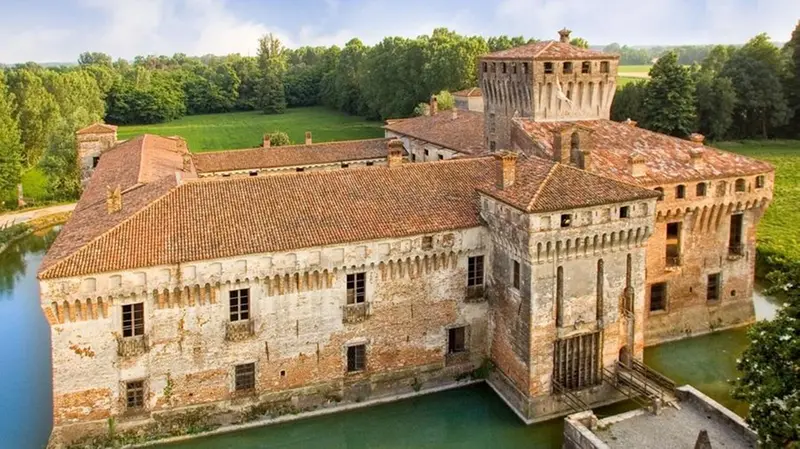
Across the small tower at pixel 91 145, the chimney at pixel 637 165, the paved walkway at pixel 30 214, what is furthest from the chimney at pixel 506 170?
the paved walkway at pixel 30 214

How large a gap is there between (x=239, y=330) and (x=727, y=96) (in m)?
68.9

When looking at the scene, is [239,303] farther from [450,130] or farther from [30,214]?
[30,214]

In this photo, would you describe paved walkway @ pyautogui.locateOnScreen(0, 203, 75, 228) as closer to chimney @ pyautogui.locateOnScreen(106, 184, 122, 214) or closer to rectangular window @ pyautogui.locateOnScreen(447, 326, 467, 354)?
chimney @ pyautogui.locateOnScreen(106, 184, 122, 214)

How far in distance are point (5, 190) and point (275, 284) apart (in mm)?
43458

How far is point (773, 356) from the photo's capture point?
1733 cm

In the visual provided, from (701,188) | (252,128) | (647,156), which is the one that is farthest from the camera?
(252,128)

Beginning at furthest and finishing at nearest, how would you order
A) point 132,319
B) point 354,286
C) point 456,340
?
point 456,340 < point 354,286 < point 132,319

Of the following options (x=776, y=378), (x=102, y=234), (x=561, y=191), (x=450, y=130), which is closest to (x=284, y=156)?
(x=450, y=130)

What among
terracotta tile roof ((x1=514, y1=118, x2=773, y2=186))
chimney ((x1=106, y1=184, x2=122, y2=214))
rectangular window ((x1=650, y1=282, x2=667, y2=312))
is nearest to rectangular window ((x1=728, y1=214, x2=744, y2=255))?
terracotta tile roof ((x1=514, y1=118, x2=773, y2=186))

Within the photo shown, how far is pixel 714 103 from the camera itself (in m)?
77.4

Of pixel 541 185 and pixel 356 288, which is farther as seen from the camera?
pixel 356 288

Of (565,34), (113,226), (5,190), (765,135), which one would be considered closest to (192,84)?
(5,190)

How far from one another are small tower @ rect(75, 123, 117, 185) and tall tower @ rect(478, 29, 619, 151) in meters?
31.2

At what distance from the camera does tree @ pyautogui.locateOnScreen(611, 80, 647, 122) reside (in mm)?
75812
